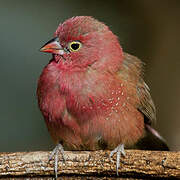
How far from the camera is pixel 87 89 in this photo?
3.71 m

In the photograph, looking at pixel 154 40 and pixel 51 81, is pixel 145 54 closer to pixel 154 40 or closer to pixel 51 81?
pixel 154 40

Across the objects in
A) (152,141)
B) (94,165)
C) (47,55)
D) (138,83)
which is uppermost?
(47,55)

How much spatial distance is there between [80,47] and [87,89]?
41 centimetres

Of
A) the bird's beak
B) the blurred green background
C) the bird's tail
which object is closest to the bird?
the bird's beak

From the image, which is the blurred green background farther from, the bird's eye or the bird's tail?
the bird's eye

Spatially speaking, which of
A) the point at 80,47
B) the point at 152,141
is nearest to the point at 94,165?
the point at 80,47

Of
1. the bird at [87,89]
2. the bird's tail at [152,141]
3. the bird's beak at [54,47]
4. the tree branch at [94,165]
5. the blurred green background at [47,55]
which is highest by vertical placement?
the blurred green background at [47,55]

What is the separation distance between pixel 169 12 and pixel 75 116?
338cm

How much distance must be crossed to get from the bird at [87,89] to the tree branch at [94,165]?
0.17 m

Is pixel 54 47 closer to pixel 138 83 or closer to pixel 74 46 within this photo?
pixel 74 46

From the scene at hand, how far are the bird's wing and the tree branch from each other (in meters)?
0.79

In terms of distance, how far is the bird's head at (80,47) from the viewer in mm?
3766

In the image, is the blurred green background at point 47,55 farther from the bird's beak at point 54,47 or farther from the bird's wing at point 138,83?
the bird's beak at point 54,47

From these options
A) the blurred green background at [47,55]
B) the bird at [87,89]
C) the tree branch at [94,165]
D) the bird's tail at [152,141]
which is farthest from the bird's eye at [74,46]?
the blurred green background at [47,55]
